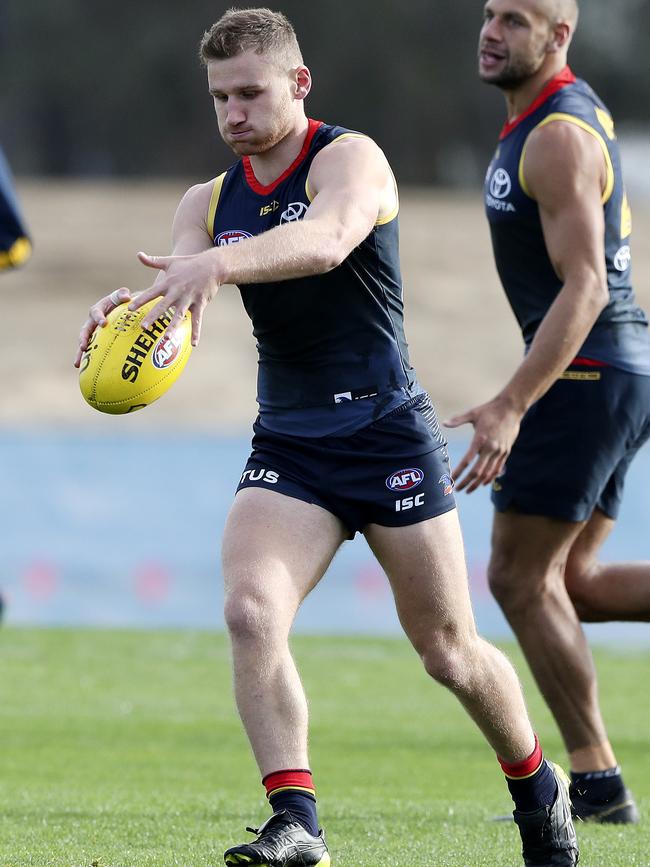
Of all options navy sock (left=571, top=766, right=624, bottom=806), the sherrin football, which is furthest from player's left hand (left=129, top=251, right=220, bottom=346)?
navy sock (left=571, top=766, right=624, bottom=806)

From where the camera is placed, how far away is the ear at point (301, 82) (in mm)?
4539

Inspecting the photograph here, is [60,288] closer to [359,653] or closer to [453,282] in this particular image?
[453,282]

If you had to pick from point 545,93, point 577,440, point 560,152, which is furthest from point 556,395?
point 545,93

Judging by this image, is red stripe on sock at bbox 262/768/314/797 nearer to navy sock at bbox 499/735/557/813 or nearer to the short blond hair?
navy sock at bbox 499/735/557/813

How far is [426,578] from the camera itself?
173 inches

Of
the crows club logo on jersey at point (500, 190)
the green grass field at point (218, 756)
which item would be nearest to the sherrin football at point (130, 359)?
the green grass field at point (218, 756)

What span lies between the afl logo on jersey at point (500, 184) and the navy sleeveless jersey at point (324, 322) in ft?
3.68

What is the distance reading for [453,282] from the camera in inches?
1299

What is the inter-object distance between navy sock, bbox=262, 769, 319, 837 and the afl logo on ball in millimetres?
1131

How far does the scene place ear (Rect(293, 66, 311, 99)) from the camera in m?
4.54

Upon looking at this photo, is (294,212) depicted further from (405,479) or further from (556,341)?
(556,341)

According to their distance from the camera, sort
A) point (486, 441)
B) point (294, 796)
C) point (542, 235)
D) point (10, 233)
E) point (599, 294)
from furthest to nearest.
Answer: point (10, 233) → point (542, 235) → point (599, 294) → point (486, 441) → point (294, 796)

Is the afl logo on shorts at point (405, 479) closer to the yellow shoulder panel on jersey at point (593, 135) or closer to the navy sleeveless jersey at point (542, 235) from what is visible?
the navy sleeveless jersey at point (542, 235)

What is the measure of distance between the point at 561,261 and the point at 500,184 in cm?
46
